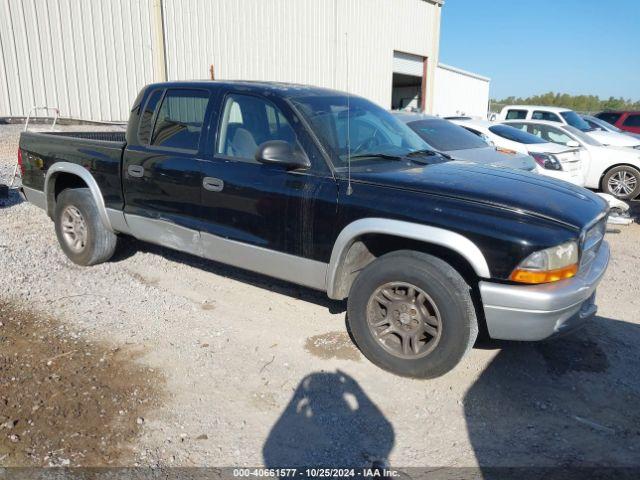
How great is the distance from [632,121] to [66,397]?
19.4 meters

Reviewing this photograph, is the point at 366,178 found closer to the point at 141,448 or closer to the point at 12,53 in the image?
the point at 141,448

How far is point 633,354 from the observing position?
3939mm

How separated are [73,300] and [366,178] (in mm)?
2885

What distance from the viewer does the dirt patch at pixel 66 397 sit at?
9.10ft

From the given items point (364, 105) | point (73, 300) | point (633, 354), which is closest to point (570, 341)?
point (633, 354)

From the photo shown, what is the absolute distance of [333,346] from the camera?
13.0ft

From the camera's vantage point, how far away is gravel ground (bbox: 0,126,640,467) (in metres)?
2.86

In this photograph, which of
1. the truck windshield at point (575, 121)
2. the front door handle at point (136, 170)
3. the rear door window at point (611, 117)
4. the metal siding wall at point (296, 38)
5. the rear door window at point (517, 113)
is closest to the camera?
the front door handle at point (136, 170)

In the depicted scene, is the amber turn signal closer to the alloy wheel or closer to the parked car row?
the alloy wheel

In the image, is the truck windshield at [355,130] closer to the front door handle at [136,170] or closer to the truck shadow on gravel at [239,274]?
the truck shadow on gravel at [239,274]

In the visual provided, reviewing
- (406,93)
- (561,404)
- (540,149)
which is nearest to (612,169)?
(540,149)

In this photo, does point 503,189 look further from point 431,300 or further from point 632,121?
point 632,121

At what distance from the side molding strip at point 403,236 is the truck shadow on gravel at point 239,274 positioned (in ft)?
3.55

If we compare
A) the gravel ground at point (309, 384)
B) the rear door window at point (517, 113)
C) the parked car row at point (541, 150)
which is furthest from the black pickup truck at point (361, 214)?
the rear door window at point (517, 113)
